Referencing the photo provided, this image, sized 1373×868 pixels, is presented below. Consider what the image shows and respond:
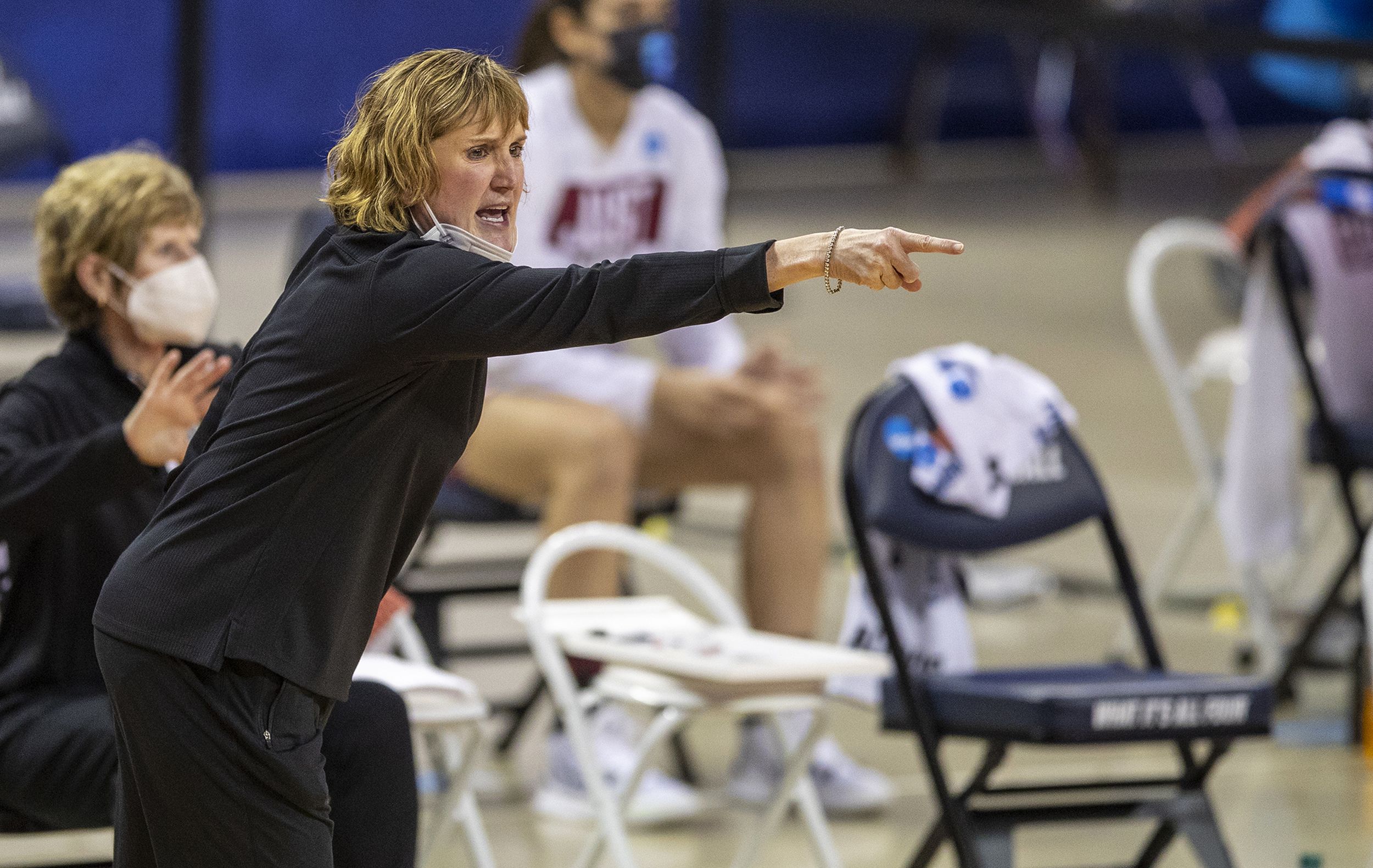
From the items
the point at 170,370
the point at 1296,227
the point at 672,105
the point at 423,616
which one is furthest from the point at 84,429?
the point at 1296,227

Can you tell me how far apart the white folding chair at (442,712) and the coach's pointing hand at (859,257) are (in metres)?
1.08

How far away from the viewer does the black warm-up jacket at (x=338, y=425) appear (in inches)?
74.7

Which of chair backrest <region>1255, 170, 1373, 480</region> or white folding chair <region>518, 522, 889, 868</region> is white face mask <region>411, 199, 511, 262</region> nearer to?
white folding chair <region>518, 522, 889, 868</region>

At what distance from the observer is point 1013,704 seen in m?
2.95

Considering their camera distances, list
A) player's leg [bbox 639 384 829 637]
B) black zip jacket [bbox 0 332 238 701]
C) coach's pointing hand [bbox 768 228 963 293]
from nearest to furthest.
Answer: coach's pointing hand [bbox 768 228 963 293], black zip jacket [bbox 0 332 238 701], player's leg [bbox 639 384 829 637]

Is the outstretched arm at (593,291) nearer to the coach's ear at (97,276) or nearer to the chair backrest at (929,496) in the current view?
the coach's ear at (97,276)

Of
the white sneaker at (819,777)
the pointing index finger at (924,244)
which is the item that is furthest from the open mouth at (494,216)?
the white sneaker at (819,777)

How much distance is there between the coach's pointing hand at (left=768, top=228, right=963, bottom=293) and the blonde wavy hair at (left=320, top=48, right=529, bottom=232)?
37cm

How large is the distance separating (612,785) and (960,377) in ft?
3.34

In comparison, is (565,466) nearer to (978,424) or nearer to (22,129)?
(978,424)

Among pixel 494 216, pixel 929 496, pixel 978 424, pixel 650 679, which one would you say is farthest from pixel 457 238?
pixel 978 424

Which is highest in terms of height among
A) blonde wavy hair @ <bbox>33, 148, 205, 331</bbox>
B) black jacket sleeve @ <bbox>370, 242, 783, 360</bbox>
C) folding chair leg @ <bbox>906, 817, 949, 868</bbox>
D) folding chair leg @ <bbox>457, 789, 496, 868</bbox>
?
black jacket sleeve @ <bbox>370, 242, 783, 360</bbox>

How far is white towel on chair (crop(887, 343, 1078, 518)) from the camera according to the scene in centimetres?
341

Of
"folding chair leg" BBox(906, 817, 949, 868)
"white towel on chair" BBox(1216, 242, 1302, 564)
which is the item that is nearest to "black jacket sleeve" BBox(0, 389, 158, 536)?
"folding chair leg" BBox(906, 817, 949, 868)
